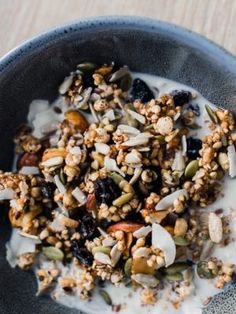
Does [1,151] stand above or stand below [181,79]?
below

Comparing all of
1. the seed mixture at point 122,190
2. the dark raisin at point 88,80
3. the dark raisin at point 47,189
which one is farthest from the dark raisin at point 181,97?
the dark raisin at point 47,189

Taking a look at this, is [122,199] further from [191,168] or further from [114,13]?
[114,13]

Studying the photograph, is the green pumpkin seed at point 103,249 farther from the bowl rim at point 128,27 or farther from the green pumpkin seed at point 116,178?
the bowl rim at point 128,27

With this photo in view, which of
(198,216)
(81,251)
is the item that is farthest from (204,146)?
(81,251)

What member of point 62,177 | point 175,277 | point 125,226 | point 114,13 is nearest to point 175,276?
point 175,277

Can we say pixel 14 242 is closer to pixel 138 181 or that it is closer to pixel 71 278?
pixel 71 278

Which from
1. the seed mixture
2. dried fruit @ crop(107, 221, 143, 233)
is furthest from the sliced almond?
dried fruit @ crop(107, 221, 143, 233)
